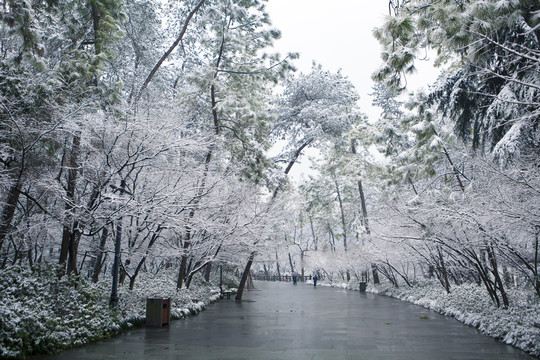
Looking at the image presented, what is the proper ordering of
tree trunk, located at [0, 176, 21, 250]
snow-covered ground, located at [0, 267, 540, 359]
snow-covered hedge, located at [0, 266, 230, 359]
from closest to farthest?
1. snow-covered hedge, located at [0, 266, 230, 359]
2. snow-covered ground, located at [0, 267, 540, 359]
3. tree trunk, located at [0, 176, 21, 250]

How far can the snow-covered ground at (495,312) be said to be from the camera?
A: 883 centimetres

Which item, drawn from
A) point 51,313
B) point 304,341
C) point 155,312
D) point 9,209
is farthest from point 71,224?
point 304,341

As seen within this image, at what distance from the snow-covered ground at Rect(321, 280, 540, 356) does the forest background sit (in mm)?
116

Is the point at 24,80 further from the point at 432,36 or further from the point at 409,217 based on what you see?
the point at 409,217

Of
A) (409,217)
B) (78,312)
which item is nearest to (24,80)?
(78,312)

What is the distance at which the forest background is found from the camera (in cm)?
759

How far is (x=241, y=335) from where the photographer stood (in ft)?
34.5

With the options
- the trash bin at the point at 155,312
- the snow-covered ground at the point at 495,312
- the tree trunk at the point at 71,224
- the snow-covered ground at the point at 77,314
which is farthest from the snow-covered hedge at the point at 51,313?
the snow-covered ground at the point at 495,312

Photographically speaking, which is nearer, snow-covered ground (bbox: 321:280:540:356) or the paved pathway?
the paved pathway

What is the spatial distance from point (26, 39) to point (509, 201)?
34.5 feet

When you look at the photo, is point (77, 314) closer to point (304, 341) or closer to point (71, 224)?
point (71, 224)

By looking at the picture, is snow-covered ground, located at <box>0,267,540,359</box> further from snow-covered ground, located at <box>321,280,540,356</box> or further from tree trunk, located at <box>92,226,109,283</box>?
tree trunk, located at <box>92,226,109,283</box>

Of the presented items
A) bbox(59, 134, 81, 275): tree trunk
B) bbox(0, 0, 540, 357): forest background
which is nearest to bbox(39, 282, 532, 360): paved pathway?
bbox(0, 0, 540, 357): forest background

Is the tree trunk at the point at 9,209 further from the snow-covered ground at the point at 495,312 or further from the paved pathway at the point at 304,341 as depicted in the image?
the snow-covered ground at the point at 495,312
